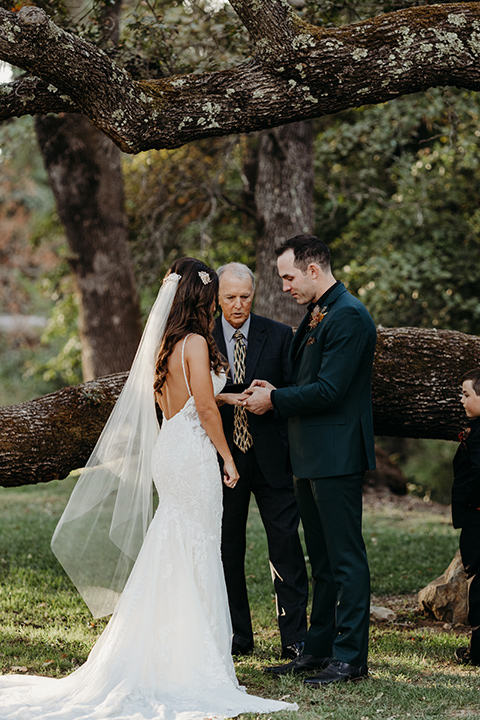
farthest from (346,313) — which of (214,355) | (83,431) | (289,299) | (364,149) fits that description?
(364,149)

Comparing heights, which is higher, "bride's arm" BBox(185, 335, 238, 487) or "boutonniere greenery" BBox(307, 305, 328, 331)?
"boutonniere greenery" BBox(307, 305, 328, 331)

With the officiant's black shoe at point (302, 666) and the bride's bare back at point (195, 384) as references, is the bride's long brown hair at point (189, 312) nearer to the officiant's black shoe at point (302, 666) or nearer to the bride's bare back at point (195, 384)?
the bride's bare back at point (195, 384)

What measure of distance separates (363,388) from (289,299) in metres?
6.17

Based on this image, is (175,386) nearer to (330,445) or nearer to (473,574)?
(330,445)

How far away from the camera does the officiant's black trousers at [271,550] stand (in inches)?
204

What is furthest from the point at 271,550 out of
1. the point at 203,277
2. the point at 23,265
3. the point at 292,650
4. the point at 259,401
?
the point at 23,265

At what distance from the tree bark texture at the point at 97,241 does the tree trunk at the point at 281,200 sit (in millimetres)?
2566

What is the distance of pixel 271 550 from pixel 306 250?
2.06 metres

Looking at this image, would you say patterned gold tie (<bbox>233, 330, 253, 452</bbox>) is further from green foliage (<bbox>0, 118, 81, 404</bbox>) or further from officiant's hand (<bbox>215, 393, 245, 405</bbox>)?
green foliage (<bbox>0, 118, 81, 404</bbox>)

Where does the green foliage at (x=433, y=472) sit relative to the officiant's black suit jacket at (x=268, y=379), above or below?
below

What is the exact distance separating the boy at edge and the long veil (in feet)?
6.72

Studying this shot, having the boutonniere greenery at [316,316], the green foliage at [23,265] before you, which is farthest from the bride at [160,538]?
the green foliage at [23,265]

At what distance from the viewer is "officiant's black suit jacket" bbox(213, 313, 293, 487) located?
207 inches

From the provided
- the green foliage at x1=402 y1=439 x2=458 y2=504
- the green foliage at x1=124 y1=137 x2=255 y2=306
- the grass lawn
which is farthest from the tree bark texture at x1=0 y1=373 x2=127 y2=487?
the green foliage at x1=402 y1=439 x2=458 y2=504
